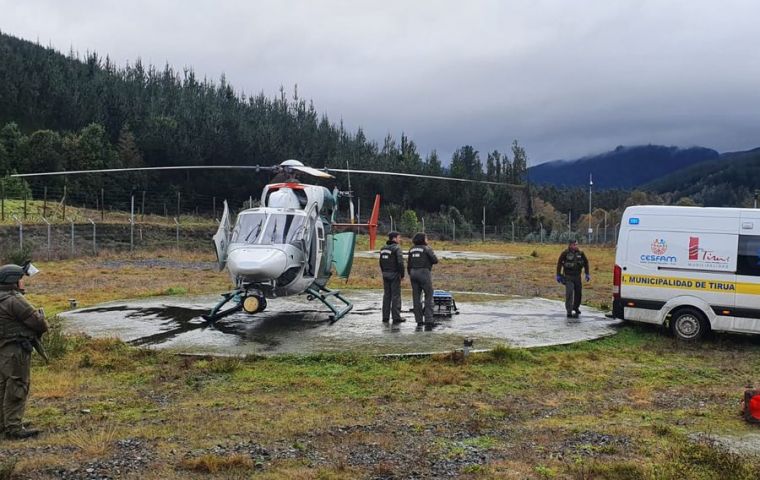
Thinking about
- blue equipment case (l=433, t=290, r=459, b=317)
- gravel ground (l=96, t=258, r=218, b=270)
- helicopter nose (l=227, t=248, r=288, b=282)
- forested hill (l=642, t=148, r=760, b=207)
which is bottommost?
gravel ground (l=96, t=258, r=218, b=270)

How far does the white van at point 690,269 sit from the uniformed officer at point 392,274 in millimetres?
4114

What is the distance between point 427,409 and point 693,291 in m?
6.35

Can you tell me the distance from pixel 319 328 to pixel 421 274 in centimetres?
218

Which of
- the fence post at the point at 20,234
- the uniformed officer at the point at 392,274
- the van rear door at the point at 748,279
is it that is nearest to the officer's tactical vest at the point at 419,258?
the uniformed officer at the point at 392,274

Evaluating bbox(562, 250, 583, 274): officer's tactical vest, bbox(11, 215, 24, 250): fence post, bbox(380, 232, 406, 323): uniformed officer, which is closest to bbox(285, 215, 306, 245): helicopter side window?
bbox(380, 232, 406, 323): uniformed officer

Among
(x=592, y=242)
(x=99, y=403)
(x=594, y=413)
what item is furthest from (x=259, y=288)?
(x=592, y=242)

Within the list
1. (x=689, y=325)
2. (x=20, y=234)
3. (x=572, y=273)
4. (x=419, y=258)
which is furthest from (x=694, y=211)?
(x=20, y=234)

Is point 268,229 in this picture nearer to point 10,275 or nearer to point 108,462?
point 10,275

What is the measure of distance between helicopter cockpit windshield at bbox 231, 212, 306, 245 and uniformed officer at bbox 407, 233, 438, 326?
2.21 m

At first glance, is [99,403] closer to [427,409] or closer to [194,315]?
[427,409]

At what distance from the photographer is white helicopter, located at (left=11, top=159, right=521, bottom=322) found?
10.5 meters

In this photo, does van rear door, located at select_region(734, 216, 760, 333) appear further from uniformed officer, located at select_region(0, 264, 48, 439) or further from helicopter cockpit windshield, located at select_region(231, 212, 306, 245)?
uniformed officer, located at select_region(0, 264, 48, 439)

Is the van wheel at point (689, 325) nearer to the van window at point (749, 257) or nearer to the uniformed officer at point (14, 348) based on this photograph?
the van window at point (749, 257)

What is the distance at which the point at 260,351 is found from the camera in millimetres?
9586
